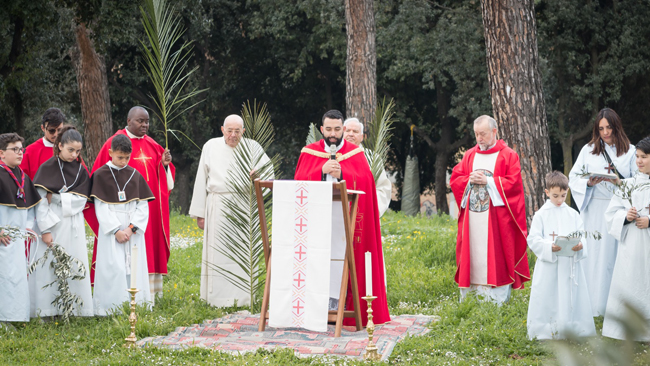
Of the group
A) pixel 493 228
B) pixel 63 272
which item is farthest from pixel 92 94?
pixel 493 228

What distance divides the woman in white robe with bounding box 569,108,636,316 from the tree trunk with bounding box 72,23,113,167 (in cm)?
1096

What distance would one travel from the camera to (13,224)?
20.6ft

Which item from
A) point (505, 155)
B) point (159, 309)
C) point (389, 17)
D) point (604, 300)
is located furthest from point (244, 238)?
point (389, 17)

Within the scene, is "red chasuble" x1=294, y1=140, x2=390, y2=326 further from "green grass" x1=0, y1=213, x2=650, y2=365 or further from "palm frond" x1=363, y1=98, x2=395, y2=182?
"palm frond" x1=363, y1=98, x2=395, y2=182

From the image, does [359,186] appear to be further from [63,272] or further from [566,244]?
[63,272]

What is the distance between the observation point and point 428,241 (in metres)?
10.2

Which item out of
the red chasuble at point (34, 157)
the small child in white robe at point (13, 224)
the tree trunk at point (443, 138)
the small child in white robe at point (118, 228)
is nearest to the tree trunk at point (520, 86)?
the small child in white robe at point (118, 228)

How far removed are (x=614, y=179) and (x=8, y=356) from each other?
5579mm

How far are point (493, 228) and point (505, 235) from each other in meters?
0.14

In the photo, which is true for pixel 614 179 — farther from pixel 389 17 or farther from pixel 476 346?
pixel 389 17

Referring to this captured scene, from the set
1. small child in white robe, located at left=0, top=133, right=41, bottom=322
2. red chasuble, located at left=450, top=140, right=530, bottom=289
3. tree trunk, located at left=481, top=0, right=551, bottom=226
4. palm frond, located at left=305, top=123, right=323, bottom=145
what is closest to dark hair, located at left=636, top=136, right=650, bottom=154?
red chasuble, located at left=450, top=140, right=530, bottom=289

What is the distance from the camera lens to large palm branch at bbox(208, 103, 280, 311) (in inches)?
280

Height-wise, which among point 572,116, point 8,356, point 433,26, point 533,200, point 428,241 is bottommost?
point 8,356

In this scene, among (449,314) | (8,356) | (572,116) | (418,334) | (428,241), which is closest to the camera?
(8,356)
